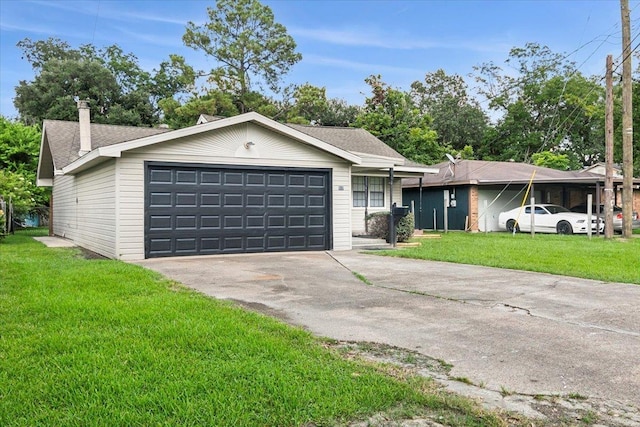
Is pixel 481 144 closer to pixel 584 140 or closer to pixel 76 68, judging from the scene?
pixel 584 140

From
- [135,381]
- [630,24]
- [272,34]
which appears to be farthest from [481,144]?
[135,381]

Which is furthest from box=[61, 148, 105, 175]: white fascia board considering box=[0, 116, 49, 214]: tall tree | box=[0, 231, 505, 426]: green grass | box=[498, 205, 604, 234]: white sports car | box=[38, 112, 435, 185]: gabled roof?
box=[498, 205, 604, 234]: white sports car

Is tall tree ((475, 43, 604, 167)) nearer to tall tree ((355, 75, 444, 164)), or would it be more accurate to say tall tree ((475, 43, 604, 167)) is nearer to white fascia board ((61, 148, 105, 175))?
tall tree ((355, 75, 444, 164))

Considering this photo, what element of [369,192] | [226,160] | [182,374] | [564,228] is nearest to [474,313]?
[182,374]

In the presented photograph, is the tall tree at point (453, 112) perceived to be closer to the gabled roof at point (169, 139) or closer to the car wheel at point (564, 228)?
the gabled roof at point (169, 139)

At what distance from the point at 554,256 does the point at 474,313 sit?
6.44 meters

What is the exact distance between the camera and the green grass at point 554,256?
896 centimetres

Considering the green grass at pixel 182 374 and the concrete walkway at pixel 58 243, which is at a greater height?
the concrete walkway at pixel 58 243

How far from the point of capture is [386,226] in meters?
15.4

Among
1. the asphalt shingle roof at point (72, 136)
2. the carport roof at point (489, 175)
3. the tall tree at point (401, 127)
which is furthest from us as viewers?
the tall tree at point (401, 127)

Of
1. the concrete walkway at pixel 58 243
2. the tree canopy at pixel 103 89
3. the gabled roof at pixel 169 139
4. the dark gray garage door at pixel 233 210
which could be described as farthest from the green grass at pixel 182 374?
the tree canopy at pixel 103 89

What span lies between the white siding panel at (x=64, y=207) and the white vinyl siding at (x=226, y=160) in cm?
668

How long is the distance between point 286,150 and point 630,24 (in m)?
11.4

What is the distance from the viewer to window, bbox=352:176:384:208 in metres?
17.3
